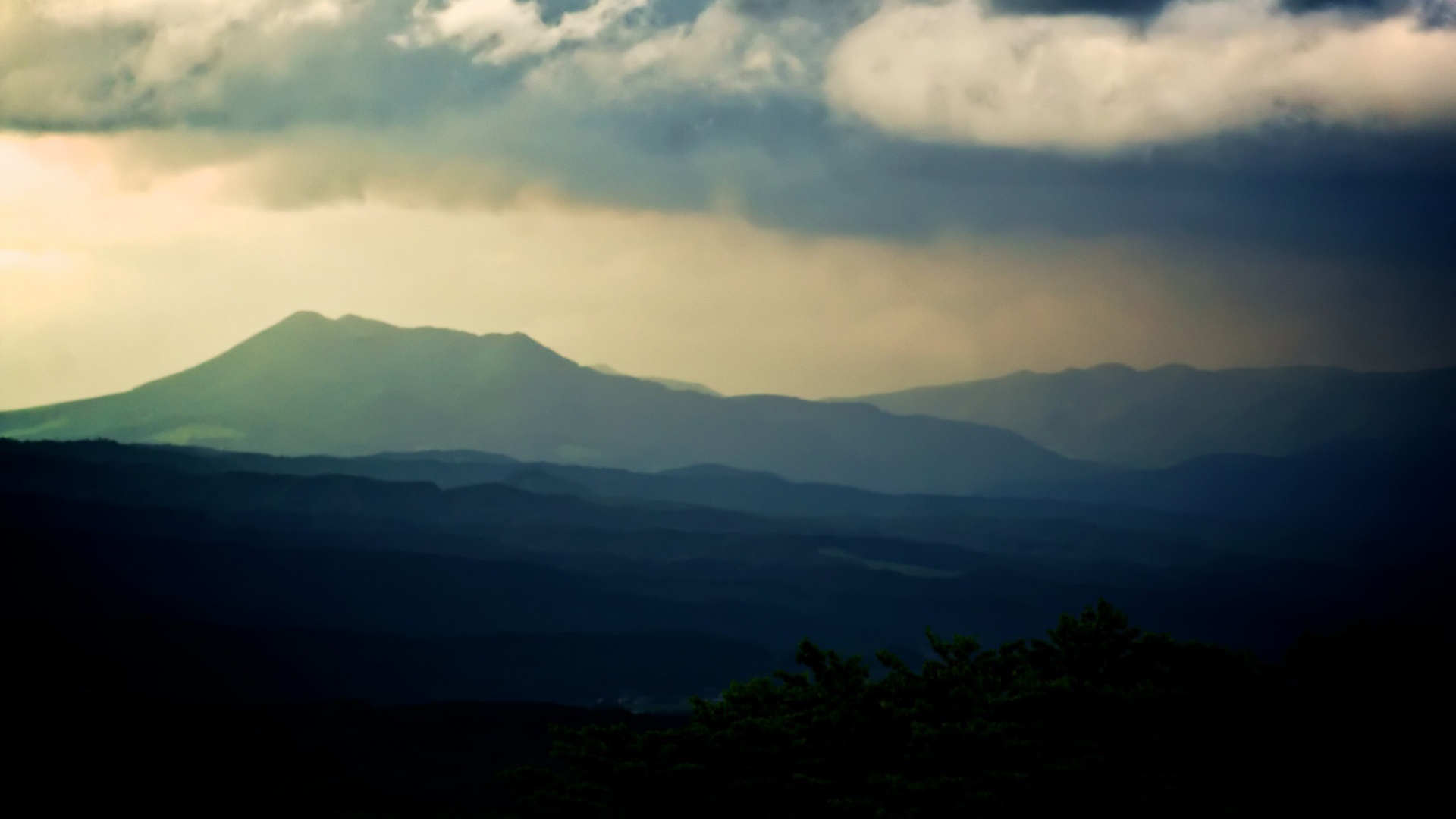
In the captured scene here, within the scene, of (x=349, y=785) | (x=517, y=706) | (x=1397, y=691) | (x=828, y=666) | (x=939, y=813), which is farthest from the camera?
(x=517, y=706)

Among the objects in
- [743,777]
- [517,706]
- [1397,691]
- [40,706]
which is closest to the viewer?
[743,777]

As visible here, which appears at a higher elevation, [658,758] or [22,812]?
[658,758]

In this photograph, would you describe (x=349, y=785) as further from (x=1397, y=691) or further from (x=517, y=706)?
(x=1397, y=691)

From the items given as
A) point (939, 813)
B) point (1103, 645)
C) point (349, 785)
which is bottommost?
point (349, 785)

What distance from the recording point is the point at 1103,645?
41.4 metres

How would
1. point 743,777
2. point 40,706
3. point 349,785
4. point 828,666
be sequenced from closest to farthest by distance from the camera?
point 743,777 → point 828,666 → point 349,785 → point 40,706

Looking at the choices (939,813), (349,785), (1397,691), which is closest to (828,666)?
(939,813)

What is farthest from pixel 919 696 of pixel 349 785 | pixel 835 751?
pixel 349 785

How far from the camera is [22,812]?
3952 inches

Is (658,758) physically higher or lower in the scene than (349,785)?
higher

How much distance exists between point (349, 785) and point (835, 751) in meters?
89.4

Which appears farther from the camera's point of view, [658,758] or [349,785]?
[349,785]

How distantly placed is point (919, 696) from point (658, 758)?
8.04m

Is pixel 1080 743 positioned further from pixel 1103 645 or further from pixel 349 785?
pixel 349 785
